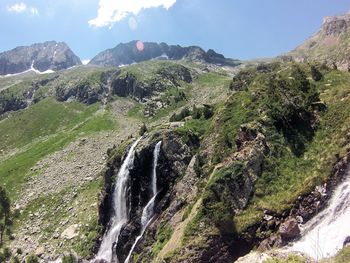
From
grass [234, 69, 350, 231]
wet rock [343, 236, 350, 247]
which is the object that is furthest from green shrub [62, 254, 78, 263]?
wet rock [343, 236, 350, 247]

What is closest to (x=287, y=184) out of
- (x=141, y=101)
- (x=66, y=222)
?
(x=66, y=222)

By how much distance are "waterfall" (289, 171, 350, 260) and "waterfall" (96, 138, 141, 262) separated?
26798 millimetres

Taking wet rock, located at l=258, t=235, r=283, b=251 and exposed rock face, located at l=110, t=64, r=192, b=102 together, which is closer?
wet rock, located at l=258, t=235, r=283, b=251

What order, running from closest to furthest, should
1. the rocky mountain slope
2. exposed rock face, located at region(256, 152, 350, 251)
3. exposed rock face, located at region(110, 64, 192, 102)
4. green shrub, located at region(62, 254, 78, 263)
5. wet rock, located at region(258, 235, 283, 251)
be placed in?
wet rock, located at region(258, 235, 283, 251)
exposed rock face, located at region(256, 152, 350, 251)
the rocky mountain slope
green shrub, located at region(62, 254, 78, 263)
exposed rock face, located at region(110, 64, 192, 102)

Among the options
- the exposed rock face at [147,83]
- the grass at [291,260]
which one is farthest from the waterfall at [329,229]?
the exposed rock face at [147,83]

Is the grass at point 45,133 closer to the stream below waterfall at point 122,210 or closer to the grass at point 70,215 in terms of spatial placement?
the grass at point 70,215

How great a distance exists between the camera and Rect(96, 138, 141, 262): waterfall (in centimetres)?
5206

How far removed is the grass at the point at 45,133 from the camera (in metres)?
99.8

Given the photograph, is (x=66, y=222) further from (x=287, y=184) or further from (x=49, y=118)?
(x=49, y=118)

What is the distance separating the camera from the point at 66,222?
230 ft

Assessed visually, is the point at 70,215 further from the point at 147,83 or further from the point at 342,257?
the point at 147,83

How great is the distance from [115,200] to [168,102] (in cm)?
8895

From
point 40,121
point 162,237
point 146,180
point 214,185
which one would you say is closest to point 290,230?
point 214,185

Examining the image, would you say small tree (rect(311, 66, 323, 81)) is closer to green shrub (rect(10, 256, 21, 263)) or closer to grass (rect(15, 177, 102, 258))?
grass (rect(15, 177, 102, 258))
